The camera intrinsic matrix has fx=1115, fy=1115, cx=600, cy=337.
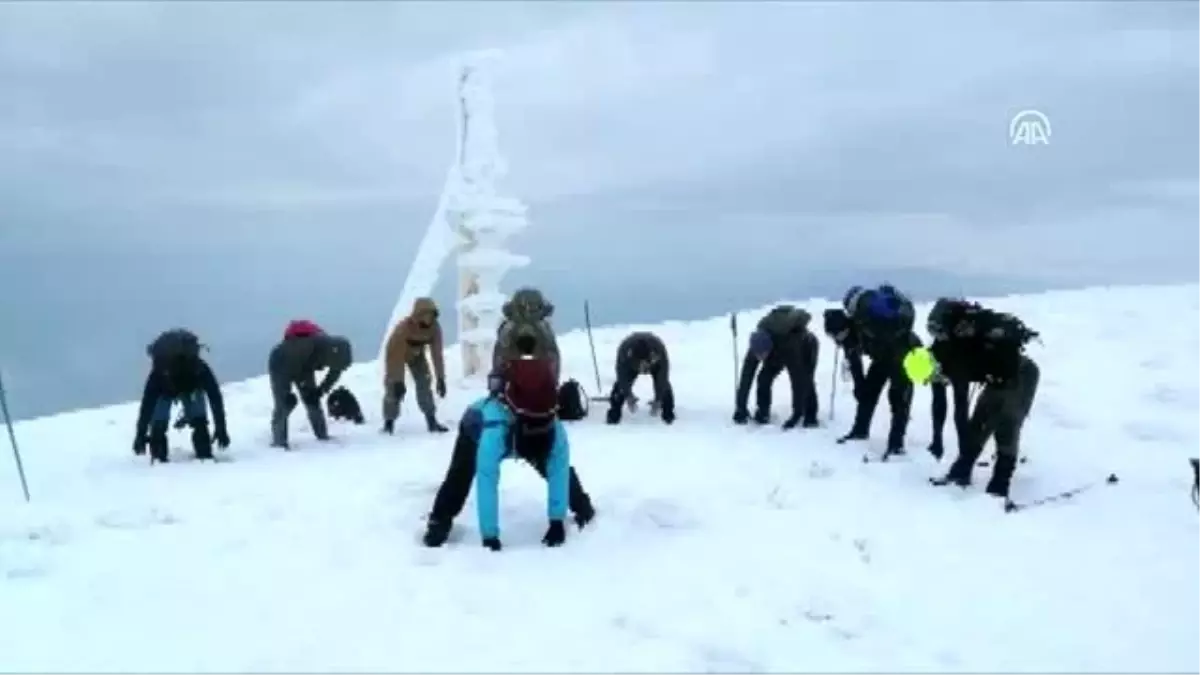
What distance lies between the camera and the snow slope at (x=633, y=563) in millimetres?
7766

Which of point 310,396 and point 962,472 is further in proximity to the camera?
point 310,396

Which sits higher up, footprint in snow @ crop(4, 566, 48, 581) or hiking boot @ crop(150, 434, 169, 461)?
hiking boot @ crop(150, 434, 169, 461)

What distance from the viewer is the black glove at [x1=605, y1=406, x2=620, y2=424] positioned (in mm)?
16047

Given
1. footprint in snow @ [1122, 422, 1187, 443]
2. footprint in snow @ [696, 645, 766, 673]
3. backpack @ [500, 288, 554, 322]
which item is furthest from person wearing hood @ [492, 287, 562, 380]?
footprint in snow @ [1122, 422, 1187, 443]

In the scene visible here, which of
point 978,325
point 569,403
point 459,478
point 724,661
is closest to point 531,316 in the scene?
point 569,403

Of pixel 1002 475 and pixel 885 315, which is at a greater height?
pixel 885 315

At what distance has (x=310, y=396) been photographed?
1538 centimetres

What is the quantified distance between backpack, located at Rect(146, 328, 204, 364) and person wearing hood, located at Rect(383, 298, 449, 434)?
108 inches

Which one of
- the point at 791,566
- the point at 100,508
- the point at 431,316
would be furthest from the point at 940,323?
the point at 100,508

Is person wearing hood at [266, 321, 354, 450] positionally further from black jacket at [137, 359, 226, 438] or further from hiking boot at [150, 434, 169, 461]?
hiking boot at [150, 434, 169, 461]

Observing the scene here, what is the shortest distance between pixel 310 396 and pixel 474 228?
6.70m

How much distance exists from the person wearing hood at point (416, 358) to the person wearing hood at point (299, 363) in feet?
2.61

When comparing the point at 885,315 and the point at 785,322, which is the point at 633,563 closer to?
the point at 885,315

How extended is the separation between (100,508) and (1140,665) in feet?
32.5
